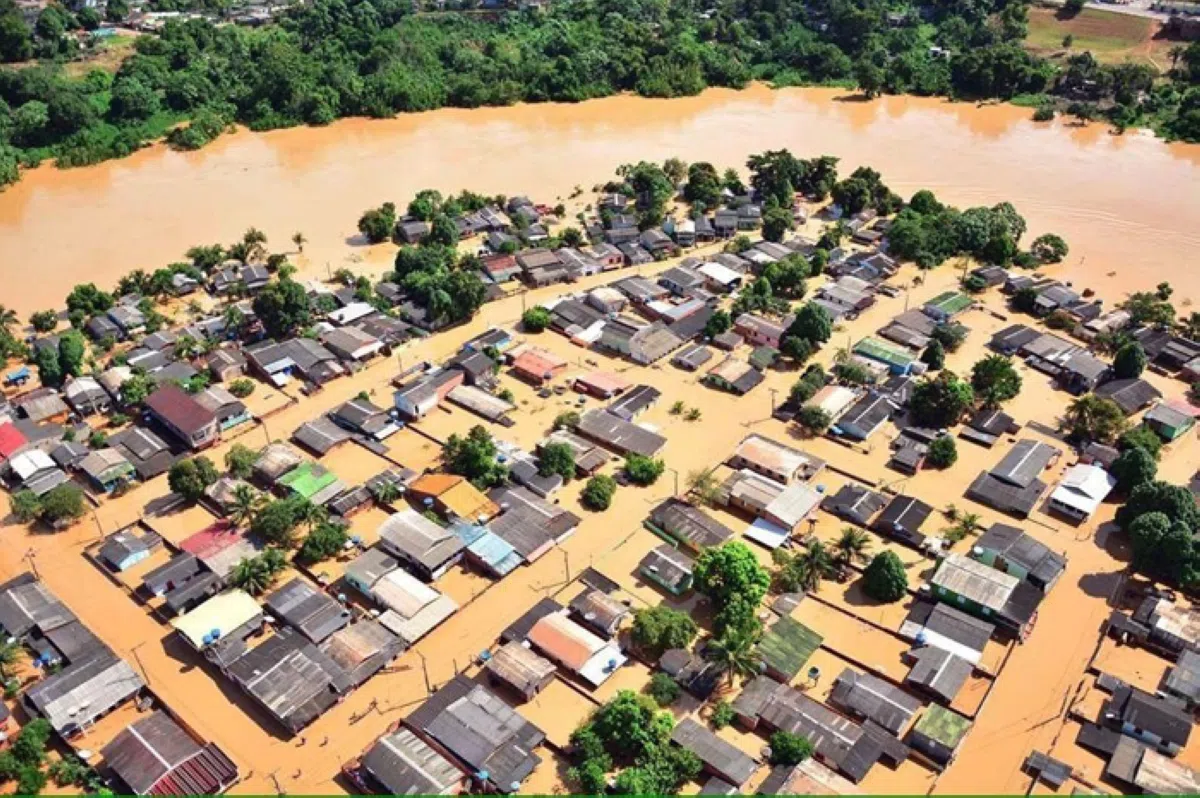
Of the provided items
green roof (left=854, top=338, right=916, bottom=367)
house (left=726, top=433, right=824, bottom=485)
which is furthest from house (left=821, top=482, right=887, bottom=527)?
green roof (left=854, top=338, right=916, bottom=367)

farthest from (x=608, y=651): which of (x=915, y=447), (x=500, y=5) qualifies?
(x=500, y=5)

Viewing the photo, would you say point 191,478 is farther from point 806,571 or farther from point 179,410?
point 806,571

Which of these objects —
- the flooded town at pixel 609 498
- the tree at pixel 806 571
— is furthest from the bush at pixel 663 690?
the tree at pixel 806 571

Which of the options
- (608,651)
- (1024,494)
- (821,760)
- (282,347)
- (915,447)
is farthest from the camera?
(282,347)

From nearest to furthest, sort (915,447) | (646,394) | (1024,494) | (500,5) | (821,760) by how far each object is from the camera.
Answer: (821,760), (1024,494), (915,447), (646,394), (500,5)

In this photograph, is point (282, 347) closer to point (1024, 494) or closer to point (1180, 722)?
point (1024, 494)

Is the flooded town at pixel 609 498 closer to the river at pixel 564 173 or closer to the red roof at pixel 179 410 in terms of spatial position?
the red roof at pixel 179 410

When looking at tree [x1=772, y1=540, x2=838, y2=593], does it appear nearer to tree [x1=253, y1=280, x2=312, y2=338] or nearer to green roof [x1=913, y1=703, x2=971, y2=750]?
green roof [x1=913, y1=703, x2=971, y2=750]

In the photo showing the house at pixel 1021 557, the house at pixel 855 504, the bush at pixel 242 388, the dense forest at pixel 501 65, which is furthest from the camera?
the dense forest at pixel 501 65
